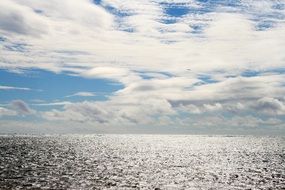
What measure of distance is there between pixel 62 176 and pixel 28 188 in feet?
56.9

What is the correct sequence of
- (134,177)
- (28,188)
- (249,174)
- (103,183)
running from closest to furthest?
1. (28,188)
2. (103,183)
3. (134,177)
4. (249,174)

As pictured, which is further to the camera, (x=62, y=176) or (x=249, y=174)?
(x=249, y=174)

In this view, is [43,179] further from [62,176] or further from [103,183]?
[103,183]

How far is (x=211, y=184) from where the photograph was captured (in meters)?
69.9

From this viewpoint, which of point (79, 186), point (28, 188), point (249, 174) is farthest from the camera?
point (249, 174)

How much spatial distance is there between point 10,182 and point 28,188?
762cm

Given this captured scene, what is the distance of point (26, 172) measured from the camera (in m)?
80.1

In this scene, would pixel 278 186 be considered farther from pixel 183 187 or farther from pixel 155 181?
pixel 155 181

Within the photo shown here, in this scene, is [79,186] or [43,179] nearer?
[79,186]

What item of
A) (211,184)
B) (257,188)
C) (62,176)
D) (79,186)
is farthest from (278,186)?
(62,176)

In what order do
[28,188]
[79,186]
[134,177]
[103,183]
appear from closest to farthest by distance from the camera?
[28,188] → [79,186] → [103,183] → [134,177]

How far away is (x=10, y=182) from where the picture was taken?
64250 mm

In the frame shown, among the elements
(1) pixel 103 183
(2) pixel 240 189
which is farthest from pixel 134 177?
(2) pixel 240 189

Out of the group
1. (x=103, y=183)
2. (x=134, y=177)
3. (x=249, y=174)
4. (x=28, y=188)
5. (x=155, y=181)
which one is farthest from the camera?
(x=249, y=174)
